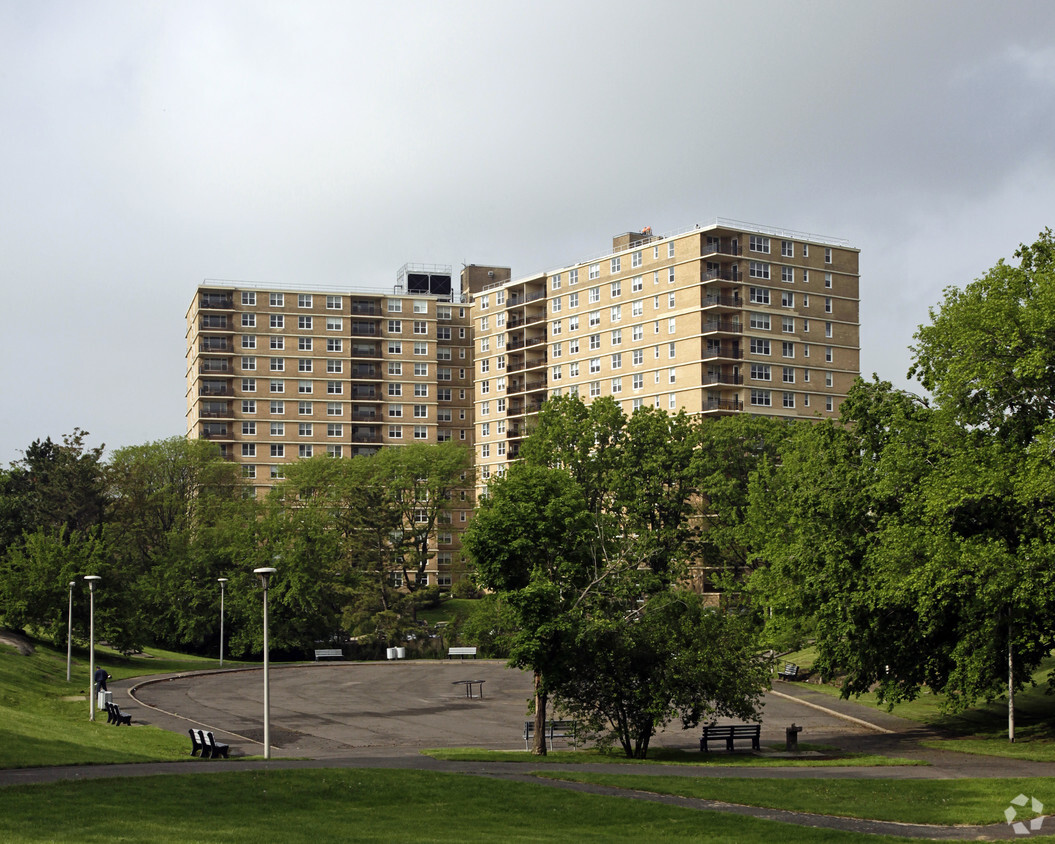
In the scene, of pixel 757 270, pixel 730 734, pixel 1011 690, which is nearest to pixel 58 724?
pixel 730 734

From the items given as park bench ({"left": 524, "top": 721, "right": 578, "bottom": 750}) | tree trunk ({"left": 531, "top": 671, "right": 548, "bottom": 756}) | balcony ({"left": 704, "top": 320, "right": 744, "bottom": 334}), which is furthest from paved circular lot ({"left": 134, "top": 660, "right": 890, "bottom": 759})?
balcony ({"left": 704, "top": 320, "right": 744, "bottom": 334})

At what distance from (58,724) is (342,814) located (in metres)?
20.5

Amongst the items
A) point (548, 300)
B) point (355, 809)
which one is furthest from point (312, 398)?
point (355, 809)

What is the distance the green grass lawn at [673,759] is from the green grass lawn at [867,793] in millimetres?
4564

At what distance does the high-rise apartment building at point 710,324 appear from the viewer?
114m

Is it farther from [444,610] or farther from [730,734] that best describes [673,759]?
[444,610]

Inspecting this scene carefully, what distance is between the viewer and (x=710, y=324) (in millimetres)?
114500

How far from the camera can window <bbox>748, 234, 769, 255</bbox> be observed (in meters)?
116

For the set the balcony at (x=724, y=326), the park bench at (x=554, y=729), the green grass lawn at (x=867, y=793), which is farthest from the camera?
the balcony at (x=724, y=326)

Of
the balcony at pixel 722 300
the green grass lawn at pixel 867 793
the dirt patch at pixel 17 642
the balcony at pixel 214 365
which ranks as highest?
the balcony at pixel 722 300

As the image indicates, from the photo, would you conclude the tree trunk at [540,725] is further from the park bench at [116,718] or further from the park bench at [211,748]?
the park bench at [116,718]

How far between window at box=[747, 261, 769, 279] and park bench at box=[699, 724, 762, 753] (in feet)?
273

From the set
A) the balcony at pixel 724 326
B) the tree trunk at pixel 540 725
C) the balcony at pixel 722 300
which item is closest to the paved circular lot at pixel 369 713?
the tree trunk at pixel 540 725

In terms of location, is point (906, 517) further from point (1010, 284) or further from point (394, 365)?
point (394, 365)
